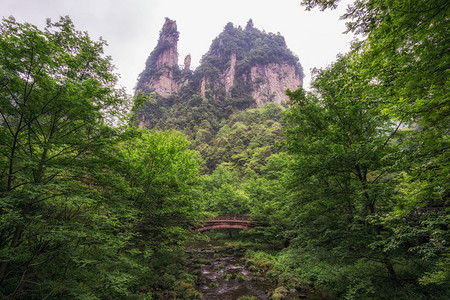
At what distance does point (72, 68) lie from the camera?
537 centimetres

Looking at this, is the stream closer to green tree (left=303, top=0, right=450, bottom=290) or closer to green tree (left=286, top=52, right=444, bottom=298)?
green tree (left=286, top=52, right=444, bottom=298)

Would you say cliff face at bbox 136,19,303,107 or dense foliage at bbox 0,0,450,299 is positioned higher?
cliff face at bbox 136,19,303,107

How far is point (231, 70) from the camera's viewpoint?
305 ft

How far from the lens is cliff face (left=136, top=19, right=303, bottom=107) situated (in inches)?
3440

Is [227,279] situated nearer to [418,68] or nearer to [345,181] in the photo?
[345,181]

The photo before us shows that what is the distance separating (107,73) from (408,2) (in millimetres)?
7653

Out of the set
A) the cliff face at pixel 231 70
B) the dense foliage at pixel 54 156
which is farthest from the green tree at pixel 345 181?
the cliff face at pixel 231 70

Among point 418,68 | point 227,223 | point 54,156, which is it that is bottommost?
point 227,223

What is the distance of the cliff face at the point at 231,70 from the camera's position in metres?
87.4

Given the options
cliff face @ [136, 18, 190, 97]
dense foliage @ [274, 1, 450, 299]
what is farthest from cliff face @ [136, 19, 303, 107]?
dense foliage @ [274, 1, 450, 299]

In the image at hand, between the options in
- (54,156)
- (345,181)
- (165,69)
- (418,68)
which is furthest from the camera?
(165,69)

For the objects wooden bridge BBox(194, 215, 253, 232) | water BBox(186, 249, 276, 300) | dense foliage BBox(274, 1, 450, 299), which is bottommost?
water BBox(186, 249, 276, 300)

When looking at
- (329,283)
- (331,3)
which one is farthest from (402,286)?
(331,3)

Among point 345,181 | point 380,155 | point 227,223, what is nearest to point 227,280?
point 227,223
